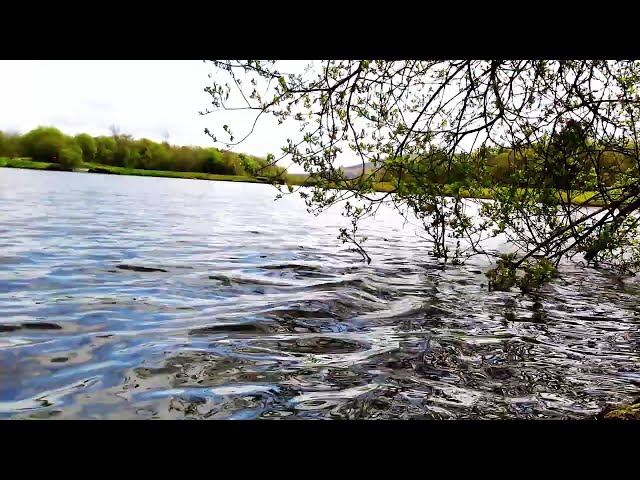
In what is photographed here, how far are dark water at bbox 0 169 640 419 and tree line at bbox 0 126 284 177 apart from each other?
10.1ft

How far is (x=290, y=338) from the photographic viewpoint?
5.31 metres

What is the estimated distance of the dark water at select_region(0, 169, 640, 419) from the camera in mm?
3750

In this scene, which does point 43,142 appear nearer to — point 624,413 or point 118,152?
point 118,152

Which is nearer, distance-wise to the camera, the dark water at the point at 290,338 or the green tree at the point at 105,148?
the dark water at the point at 290,338

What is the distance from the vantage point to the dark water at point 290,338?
12.3 ft

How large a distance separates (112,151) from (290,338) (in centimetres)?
1858

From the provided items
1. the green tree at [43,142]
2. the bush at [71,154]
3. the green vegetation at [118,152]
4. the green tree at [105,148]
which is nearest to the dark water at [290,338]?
the green vegetation at [118,152]

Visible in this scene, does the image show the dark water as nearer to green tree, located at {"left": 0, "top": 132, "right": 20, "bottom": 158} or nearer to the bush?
green tree, located at {"left": 0, "top": 132, "right": 20, "bottom": 158}

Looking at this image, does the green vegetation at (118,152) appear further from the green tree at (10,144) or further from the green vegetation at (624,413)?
the green vegetation at (624,413)

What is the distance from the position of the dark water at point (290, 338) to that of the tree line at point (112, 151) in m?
3.07

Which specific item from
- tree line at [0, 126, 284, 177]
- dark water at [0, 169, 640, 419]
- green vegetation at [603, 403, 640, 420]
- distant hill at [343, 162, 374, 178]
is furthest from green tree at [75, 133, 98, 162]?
green vegetation at [603, 403, 640, 420]

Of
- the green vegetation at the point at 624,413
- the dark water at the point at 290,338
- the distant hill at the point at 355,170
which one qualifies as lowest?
the dark water at the point at 290,338
